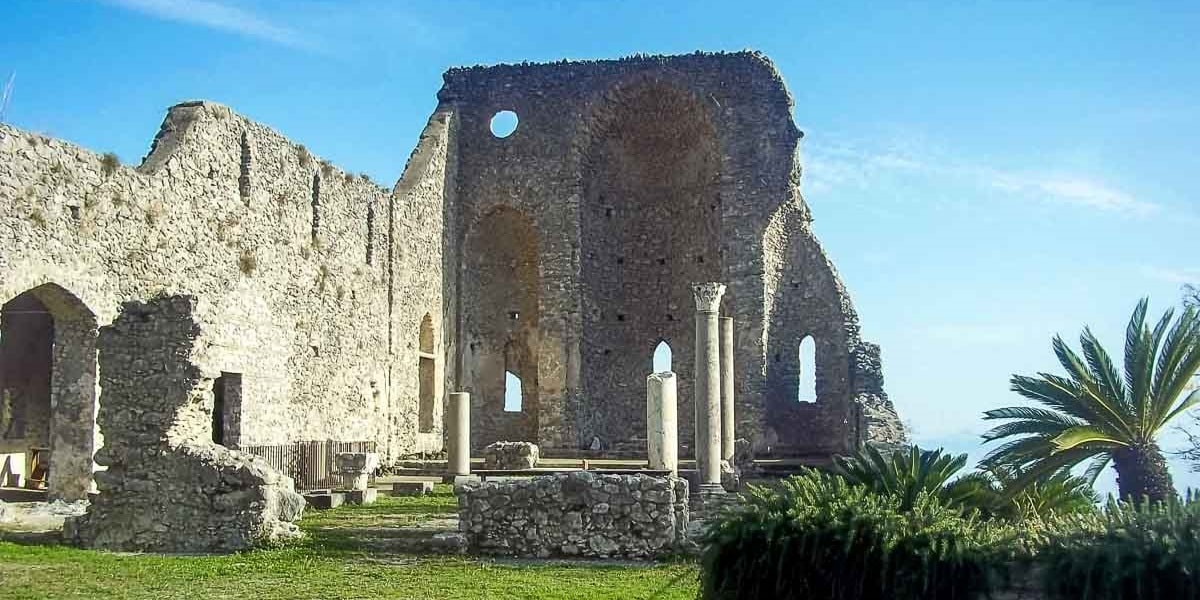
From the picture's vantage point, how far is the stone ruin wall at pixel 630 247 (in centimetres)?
3031

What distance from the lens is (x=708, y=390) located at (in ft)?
69.1

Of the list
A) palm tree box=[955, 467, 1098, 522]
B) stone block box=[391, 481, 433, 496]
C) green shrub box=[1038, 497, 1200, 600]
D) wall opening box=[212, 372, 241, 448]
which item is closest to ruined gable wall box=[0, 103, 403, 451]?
wall opening box=[212, 372, 241, 448]

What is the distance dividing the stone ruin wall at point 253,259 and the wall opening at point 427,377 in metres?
0.34

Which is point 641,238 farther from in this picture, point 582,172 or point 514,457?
point 514,457

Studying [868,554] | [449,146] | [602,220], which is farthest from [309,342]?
[868,554]

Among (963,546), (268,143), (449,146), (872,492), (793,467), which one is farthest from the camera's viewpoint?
(449,146)

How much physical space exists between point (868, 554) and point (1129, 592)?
5.92ft

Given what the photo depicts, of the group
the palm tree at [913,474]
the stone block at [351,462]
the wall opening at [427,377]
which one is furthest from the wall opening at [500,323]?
the palm tree at [913,474]

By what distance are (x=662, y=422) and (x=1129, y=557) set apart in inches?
485

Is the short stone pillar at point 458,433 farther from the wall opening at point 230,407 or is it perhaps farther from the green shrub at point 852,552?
the green shrub at point 852,552

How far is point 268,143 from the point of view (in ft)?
72.3

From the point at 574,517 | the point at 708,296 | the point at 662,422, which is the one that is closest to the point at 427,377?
the point at 708,296

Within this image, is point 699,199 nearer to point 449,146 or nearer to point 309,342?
point 449,146

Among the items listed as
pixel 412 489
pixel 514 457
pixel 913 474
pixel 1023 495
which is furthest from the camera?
pixel 514 457
